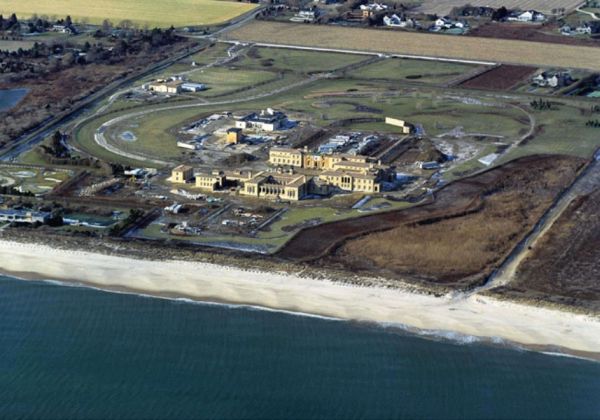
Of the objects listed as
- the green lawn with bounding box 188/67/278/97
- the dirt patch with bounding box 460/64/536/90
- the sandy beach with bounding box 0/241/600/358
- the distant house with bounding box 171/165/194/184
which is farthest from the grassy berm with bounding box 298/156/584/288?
the green lawn with bounding box 188/67/278/97

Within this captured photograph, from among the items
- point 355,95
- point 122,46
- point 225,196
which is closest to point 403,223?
point 225,196

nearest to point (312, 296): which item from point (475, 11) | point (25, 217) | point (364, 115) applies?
point (25, 217)

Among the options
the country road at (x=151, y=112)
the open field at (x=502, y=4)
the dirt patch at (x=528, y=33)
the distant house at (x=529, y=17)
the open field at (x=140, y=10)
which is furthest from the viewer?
the open field at (x=502, y=4)

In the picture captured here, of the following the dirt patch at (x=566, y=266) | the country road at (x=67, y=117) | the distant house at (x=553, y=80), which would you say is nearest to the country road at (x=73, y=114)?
the country road at (x=67, y=117)

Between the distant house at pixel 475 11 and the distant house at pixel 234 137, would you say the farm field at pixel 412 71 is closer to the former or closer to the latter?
the distant house at pixel 234 137

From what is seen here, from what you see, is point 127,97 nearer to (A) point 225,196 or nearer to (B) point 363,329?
(A) point 225,196

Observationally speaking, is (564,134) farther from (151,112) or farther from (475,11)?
(475,11)
